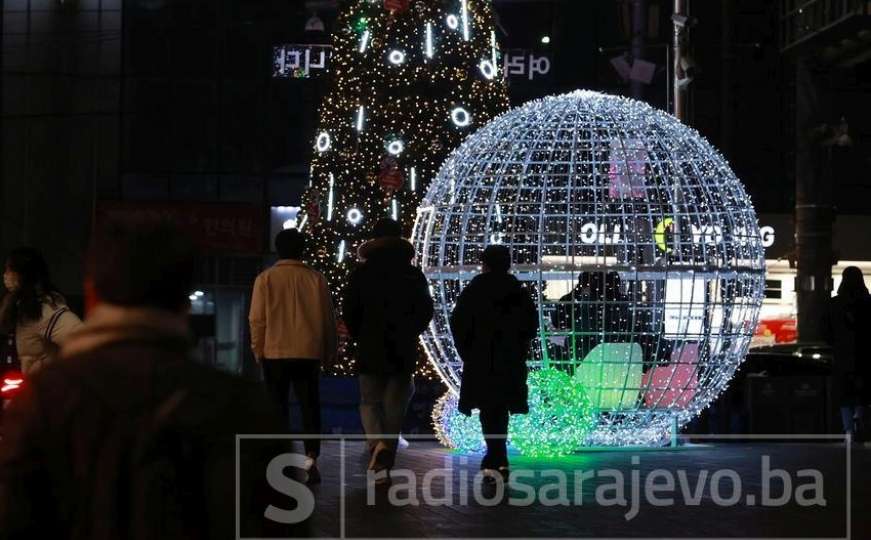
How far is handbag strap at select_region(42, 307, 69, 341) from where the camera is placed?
10.3m

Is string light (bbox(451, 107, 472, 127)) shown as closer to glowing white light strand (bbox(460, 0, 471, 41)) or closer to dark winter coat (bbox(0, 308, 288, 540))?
glowing white light strand (bbox(460, 0, 471, 41))

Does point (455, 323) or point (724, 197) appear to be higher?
point (724, 197)

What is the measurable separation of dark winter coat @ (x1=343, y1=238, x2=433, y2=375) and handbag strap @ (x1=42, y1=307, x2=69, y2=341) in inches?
82.5

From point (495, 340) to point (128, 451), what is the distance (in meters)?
A: 8.59

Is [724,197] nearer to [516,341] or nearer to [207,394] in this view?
[516,341]

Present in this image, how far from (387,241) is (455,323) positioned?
74 cm

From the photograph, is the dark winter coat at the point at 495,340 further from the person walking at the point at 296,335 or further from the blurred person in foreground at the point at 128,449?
the blurred person in foreground at the point at 128,449

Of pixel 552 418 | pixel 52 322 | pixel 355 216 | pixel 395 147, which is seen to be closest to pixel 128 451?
pixel 52 322

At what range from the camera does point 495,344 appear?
11781 mm

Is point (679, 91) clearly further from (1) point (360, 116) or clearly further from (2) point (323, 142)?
(2) point (323, 142)

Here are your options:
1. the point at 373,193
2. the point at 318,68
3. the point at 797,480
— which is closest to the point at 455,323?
the point at 797,480

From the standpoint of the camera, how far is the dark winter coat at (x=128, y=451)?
3.22 meters

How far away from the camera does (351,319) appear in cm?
1173

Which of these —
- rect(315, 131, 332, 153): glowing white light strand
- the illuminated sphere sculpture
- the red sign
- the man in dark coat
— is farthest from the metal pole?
the red sign
